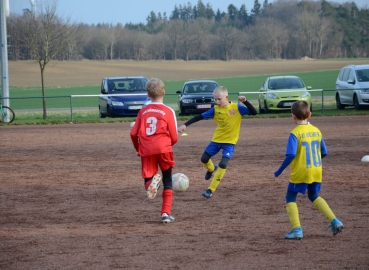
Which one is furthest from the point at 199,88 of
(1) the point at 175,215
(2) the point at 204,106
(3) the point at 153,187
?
(3) the point at 153,187

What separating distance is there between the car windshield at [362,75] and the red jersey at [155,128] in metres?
21.0

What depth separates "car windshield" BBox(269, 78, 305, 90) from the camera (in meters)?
28.9

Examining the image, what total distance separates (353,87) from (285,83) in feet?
9.97

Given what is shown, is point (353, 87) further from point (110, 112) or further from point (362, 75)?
point (110, 112)

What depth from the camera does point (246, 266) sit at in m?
6.15

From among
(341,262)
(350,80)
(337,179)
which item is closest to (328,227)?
(341,262)

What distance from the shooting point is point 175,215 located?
873 cm

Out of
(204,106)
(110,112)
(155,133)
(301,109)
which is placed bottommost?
(110,112)

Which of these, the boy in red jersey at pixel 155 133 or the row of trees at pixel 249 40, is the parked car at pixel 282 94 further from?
the row of trees at pixel 249 40

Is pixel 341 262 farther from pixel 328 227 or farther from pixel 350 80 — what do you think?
pixel 350 80

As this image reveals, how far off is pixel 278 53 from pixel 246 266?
12027 centimetres

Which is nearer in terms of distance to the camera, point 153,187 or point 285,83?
point 153,187

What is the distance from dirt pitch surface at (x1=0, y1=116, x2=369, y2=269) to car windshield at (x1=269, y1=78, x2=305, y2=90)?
12512 millimetres

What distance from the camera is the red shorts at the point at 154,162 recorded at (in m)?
8.13
